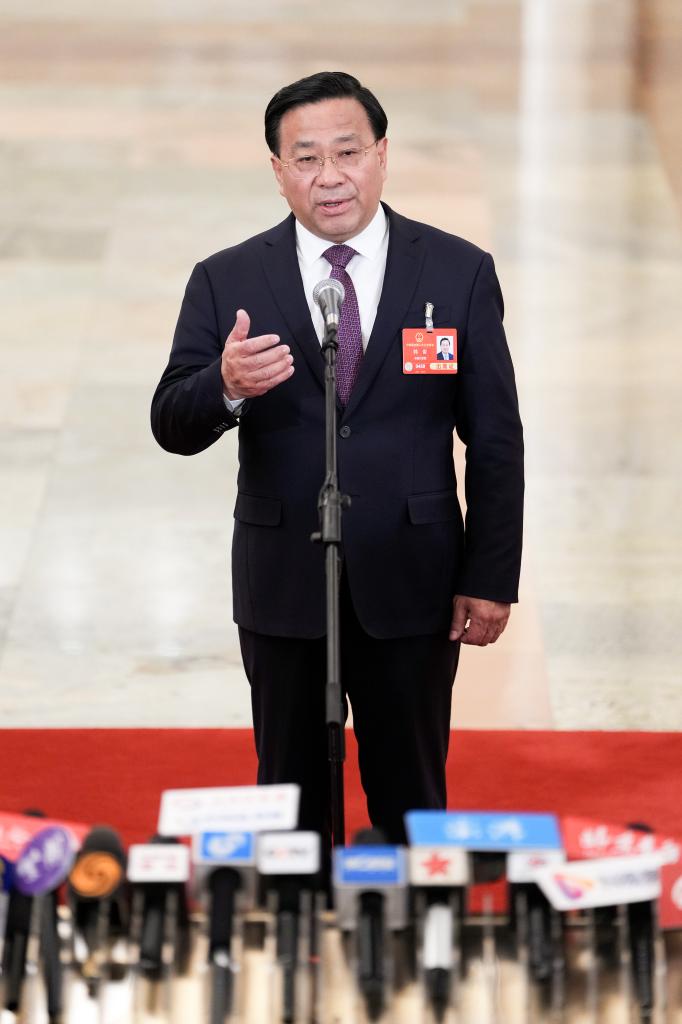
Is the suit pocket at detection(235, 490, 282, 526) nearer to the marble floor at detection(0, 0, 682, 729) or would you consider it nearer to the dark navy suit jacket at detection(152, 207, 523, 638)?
the dark navy suit jacket at detection(152, 207, 523, 638)

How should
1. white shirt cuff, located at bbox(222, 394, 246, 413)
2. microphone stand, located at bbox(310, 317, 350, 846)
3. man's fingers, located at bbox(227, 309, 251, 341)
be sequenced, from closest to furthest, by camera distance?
microphone stand, located at bbox(310, 317, 350, 846) → man's fingers, located at bbox(227, 309, 251, 341) → white shirt cuff, located at bbox(222, 394, 246, 413)

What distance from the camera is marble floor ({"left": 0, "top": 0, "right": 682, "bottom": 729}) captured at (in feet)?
16.4

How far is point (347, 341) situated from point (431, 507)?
1.19 ft

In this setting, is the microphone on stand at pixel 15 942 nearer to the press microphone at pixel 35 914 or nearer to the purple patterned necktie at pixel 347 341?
the press microphone at pixel 35 914

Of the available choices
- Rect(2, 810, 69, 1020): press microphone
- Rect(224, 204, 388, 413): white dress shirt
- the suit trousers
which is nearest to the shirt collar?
Rect(224, 204, 388, 413): white dress shirt

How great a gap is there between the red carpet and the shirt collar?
4.99 ft

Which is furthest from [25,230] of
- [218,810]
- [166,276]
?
[218,810]

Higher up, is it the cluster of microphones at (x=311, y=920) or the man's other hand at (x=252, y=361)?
the man's other hand at (x=252, y=361)

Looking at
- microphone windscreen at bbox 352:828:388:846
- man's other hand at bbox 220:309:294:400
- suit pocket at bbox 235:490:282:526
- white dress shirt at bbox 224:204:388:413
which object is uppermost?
white dress shirt at bbox 224:204:388:413

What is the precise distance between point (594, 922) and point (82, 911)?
2.16 feet

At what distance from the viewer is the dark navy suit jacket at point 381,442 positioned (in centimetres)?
319

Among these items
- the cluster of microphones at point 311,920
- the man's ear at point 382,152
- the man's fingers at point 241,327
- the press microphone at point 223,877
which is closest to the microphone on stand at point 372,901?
the cluster of microphones at point 311,920

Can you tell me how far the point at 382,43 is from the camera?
450 inches

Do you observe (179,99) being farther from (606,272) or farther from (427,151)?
(606,272)
